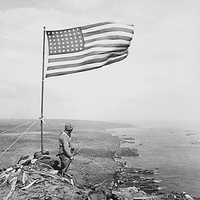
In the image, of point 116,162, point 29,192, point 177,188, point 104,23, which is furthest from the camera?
point 116,162

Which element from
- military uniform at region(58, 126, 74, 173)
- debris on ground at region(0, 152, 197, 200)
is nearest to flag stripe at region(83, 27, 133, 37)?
military uniform at region(58, 126, 74, 173)

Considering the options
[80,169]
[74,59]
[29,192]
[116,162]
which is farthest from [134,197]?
[116,162]

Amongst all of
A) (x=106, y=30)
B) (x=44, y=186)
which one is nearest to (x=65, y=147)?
(x=44, y=186)

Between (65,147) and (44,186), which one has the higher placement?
(65,147)

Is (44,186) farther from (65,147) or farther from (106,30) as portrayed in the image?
(106,30)

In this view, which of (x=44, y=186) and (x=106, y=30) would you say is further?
(x=106, y=30)

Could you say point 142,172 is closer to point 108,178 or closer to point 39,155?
point 108,178

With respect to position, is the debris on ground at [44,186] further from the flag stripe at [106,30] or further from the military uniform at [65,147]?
the flag stripe at [106,30]

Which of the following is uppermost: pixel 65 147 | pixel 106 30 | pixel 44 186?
pixel 106 30

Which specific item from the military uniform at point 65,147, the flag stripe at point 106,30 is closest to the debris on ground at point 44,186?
the military uniform at point 65,147

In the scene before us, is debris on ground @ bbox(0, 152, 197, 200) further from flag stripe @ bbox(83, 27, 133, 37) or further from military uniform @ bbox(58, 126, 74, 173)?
flag stripe @ bbox(83, 27, 133, 37)

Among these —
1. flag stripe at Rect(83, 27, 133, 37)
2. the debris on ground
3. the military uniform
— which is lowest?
the debris on ground
